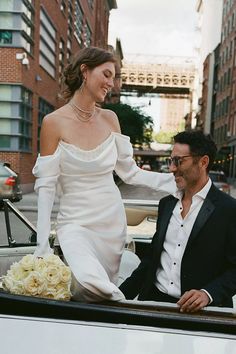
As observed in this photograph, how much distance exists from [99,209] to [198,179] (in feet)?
1.73

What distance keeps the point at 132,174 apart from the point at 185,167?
0.34 m

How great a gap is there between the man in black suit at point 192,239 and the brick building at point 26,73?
42.2 feet

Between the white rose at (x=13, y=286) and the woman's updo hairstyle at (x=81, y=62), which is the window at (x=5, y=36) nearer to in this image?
the woman's updo hairstyle at (x=81, y=62)

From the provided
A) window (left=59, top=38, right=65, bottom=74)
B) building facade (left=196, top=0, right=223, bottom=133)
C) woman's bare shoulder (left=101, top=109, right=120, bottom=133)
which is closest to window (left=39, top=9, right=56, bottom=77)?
window (left=59, top=38, right=65, bottom=74)

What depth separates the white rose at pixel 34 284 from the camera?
5.85ft

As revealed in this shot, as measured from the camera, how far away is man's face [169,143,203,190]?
2.27m

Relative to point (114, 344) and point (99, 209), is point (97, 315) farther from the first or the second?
point (99, 209)

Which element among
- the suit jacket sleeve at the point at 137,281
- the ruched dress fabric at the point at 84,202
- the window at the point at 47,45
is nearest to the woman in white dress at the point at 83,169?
the ruched dress fabric at the point at 84,202

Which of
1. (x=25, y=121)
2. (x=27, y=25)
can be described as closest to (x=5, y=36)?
(x=27, y=25)

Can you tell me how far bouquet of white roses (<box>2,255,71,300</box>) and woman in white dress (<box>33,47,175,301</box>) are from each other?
20 centimetres

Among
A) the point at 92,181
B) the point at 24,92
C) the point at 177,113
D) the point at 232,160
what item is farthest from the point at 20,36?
the point at 177,113

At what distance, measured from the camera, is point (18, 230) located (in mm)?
2973

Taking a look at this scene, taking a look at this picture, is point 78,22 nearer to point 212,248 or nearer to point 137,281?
point 137,281

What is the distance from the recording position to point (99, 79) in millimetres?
2252
